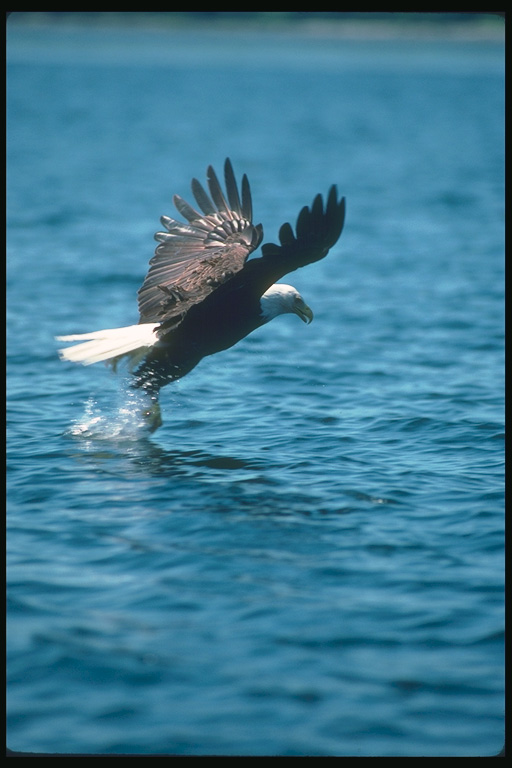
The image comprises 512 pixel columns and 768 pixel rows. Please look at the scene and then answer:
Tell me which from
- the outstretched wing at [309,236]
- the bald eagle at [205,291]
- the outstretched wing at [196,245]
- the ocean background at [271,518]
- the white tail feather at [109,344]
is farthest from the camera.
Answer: the outstretched wing at [196,245]

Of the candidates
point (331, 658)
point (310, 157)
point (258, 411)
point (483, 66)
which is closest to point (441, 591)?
point (331, 658)

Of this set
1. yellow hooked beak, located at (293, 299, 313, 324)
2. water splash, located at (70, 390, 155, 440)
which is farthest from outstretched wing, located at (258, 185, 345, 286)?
water splash, located at (70, 390, 155, 440)

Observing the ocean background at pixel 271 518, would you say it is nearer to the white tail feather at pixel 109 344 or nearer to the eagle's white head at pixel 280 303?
the white tail feather at pixel 109 344

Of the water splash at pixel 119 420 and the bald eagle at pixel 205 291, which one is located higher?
the bald eagle at pixel 205 291

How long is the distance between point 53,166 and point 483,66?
6030 cm

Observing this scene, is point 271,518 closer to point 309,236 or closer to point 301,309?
point 309,236

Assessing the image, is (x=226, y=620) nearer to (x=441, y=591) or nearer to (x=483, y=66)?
(x=441, y=591)

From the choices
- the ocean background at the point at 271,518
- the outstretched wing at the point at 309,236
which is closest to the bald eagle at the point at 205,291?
the outstretched wing at the point at 309,236

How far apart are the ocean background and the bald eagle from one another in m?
0.56

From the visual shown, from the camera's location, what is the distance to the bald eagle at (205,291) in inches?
251

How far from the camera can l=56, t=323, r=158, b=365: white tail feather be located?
668 centimetres

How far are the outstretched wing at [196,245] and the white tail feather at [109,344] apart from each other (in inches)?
6.4

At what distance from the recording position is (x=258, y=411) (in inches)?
312
